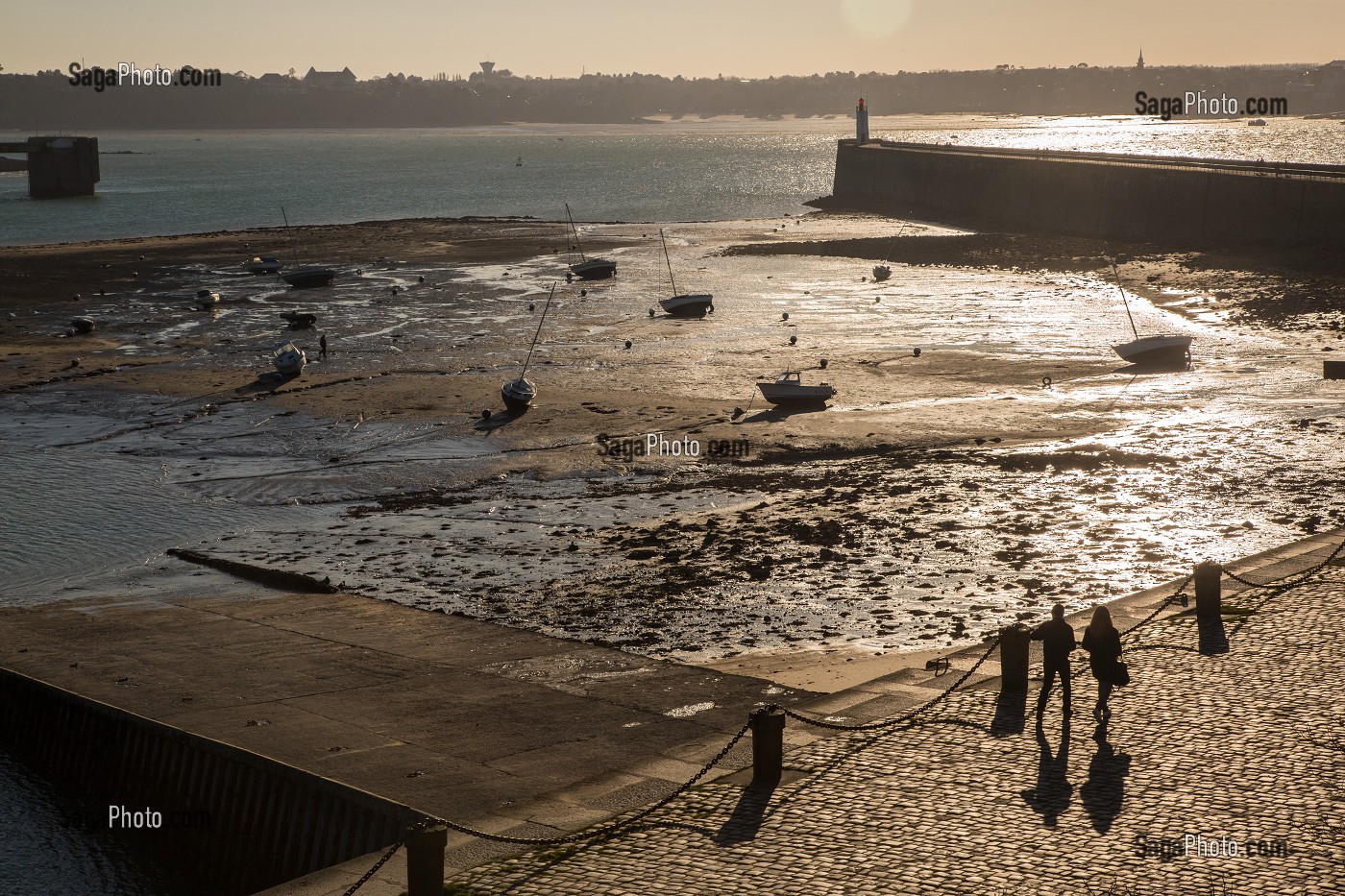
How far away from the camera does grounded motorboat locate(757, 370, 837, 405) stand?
34.8m

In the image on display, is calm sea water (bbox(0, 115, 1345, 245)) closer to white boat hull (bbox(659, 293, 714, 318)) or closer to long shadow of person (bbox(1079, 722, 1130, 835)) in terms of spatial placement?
white boat hull (bbox(659, 293, 714, 318))

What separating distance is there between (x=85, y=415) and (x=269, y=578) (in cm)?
1689

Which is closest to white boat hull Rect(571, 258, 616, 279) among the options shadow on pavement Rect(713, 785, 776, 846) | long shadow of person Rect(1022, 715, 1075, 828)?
long shadow of person Rect(1022, 715, 1075, 828)

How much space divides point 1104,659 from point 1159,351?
2818 centimetres

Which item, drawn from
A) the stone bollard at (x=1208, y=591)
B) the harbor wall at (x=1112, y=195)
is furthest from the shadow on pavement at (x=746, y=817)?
the harbor wall at (x=1112, y=195)

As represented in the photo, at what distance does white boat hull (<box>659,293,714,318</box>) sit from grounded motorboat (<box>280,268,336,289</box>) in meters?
18.3

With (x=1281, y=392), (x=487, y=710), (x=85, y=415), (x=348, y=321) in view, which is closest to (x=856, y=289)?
(x=348, y=321)

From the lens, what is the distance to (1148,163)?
71750 mm

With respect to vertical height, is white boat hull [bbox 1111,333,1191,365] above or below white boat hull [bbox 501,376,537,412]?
→ above

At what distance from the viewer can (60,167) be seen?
131625 millimetres

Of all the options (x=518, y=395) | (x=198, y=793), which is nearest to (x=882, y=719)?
(x=198, y=793)

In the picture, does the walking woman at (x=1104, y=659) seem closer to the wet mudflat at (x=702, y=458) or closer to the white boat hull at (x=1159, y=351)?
the wet mudflat at (x=702, y=458)

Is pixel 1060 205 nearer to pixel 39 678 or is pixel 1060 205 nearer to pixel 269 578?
pixel 269 578

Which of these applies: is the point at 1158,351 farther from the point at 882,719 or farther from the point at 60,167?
the point at 60,167
